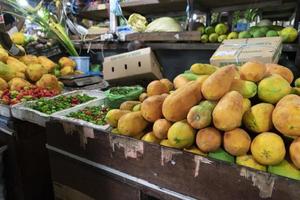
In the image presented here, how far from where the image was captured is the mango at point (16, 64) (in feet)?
7.13

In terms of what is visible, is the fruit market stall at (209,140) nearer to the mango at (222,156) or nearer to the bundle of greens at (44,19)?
the mango at (222,156)

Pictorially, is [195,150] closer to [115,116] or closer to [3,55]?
[115,116]

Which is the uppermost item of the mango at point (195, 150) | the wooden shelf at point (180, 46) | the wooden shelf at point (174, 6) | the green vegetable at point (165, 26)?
the wooden shelf at point (174, 6)

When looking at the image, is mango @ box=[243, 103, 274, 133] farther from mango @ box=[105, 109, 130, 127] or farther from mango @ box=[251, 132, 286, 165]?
mango @ box=[105, 109, 130, 127]

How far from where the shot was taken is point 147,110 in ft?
2.92

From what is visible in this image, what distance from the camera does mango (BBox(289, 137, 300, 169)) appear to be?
2.17 ft

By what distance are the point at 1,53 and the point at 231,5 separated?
2.15 metres

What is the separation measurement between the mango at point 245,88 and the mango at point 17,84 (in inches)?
67.7

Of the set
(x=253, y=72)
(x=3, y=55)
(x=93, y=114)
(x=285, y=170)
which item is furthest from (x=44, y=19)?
(x=285, y=170)

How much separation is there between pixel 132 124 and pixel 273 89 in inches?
19.2

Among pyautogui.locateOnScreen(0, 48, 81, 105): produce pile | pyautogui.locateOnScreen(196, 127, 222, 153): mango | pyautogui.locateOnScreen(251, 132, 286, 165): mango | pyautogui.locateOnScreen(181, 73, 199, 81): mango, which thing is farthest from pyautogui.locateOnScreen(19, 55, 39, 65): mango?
pyautogui.locateOnScreen(251, 132, 286, 165): mango

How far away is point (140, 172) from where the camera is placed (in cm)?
95

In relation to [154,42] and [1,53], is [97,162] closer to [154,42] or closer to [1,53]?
[154,42]

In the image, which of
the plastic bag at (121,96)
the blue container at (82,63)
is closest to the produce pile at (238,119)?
the plastic bag at (121,96)
